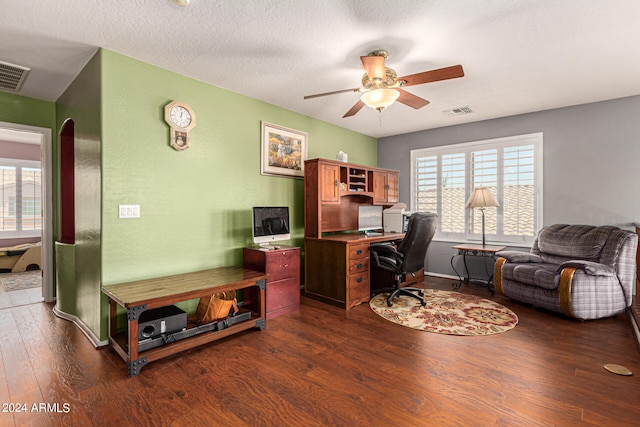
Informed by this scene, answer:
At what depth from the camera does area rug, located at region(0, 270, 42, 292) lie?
4.75 metres

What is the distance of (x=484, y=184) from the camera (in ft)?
16.5

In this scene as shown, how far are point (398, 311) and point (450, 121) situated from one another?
3.25 m

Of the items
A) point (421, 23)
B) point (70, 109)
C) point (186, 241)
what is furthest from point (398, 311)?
point (70, 109)

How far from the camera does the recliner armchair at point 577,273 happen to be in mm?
3215

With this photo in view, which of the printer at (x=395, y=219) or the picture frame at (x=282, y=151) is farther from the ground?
the picture frame at (x=282, y=151)

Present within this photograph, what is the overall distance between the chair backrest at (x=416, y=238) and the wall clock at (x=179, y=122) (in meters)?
2.63

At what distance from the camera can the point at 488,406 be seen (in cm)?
187

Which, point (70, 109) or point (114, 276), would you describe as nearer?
point (114, 276)

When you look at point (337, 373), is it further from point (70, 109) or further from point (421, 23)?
point (70, 109)

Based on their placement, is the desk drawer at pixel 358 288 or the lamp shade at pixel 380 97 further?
the desk drawer at pixel 358 288

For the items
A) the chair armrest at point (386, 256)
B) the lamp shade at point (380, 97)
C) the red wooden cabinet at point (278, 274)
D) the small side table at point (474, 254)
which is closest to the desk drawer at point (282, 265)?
the red wooden cabinet at point (278, 274)

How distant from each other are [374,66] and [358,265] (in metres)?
2.29

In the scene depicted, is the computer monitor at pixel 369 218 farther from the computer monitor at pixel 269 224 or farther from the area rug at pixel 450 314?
the computer monitor at pixel 269 224

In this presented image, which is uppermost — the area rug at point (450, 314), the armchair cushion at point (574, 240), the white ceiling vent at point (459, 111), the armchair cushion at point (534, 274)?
the white ceiling vent at point (459, 111)
